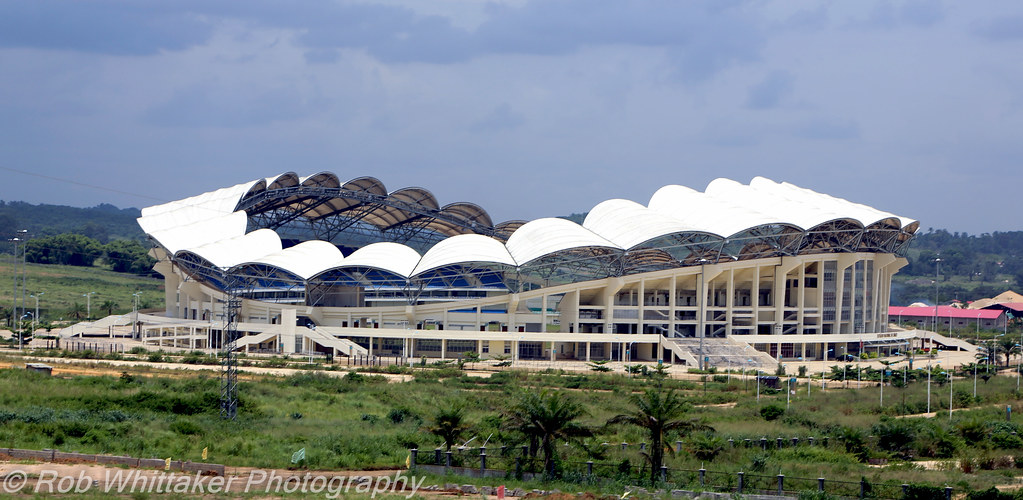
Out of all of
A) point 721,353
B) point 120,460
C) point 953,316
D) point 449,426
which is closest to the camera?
point 120,460

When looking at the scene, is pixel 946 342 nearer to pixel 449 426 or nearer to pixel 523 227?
pixel 523 227

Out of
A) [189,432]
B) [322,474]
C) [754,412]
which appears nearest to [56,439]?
[189,432]

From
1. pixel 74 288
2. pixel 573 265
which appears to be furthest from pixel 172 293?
pixel 74 288

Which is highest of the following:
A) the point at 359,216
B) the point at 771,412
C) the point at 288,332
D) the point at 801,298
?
the point at 359,216

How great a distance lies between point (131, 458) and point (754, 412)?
27.1 meters

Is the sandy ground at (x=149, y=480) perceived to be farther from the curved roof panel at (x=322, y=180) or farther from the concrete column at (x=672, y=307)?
the curved roof panel at (x=322, y=180)

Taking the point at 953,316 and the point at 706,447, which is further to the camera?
the point at 953,316

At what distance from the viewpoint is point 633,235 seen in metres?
73.9

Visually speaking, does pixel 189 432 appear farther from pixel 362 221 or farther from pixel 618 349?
pixel 362 221

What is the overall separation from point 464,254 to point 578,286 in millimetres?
9617

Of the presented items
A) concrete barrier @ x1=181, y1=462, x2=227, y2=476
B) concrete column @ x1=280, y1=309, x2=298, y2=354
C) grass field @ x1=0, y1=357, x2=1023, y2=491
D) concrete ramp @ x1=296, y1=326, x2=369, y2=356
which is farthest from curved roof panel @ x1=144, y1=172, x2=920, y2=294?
concrete barrier @ x1=181, y1=462, x2=227, y2=476

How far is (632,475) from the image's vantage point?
2762cm

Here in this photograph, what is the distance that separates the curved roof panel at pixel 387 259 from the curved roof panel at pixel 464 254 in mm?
975

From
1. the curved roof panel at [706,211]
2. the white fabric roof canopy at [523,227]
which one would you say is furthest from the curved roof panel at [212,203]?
the curved roof panel at [706,211]
